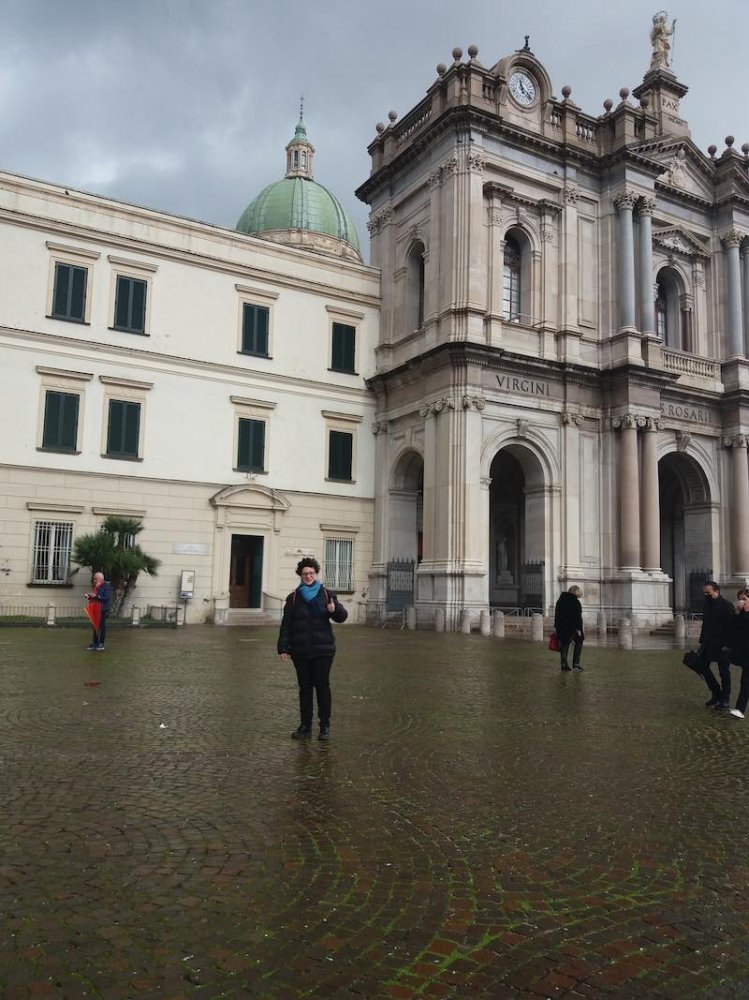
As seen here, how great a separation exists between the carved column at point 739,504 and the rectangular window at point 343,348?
16356mm

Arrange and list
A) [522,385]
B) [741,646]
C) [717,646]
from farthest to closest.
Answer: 1. [522,385]
2. [717,646]
3. [741,646]

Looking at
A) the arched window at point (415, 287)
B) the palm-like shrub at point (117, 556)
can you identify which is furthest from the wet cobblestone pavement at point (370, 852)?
the arched window at point (415, 287)

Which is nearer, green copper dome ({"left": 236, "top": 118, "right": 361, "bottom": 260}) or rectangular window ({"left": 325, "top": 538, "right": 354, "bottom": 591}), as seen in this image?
rectangular window ({"left": 325, "top": 538, "right": 354, "bottom": 591})

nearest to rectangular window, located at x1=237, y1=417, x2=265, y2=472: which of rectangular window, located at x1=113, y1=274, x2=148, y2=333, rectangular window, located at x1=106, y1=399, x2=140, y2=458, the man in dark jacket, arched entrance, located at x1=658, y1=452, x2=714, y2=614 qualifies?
rectangular window, located at x1=106, y1=399, x2=140, y2=458

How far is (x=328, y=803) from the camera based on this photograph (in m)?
5.95

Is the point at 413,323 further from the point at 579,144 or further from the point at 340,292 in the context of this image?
the point at 579,144

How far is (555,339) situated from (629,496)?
21.4 ft

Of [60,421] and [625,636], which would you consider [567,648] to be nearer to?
[625,636]

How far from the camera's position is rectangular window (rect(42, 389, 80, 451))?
27.1 meters

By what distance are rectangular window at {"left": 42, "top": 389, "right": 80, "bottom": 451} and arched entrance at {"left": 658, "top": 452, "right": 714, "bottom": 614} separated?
2355 cm

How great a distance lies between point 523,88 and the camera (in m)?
32.0

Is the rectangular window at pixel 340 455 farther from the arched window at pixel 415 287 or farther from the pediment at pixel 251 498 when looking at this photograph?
the arched window at pixel 415 287

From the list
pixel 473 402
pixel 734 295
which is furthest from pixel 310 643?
pixel 734 295

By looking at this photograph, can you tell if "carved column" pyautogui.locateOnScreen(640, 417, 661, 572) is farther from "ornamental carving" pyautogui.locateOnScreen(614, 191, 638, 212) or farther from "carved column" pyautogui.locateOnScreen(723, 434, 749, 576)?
"ornamental carving" pyautogui.locateOnScreen(614, 191, 638, 212)
